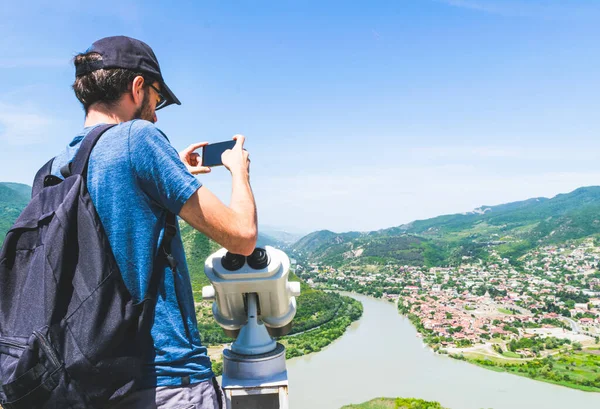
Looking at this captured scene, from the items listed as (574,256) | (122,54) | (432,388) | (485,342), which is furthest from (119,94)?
(574,256)

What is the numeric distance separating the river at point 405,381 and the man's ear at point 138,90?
10.7 meters

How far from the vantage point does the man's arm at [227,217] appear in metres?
0.61

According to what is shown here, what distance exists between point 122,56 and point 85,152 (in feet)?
0.53

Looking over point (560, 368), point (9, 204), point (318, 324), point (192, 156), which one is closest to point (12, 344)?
point (192, 156)

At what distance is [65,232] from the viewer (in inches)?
21.7

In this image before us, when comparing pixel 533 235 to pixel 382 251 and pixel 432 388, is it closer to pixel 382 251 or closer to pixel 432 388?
pixel 382 251

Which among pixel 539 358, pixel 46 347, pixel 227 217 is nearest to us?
pixel 46 347

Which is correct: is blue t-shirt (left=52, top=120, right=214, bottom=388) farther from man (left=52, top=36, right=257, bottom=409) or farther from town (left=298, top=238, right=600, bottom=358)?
town (left=298, top=238, right=600, bottom=358)

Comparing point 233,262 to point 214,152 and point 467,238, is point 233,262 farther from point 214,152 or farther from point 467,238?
point 467,238

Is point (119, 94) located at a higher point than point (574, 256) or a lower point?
higher

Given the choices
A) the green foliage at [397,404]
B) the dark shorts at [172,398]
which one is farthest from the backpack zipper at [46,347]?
the green foliage at [397,404]

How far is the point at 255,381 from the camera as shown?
0.78 m

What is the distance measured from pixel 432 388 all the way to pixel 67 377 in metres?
13.2

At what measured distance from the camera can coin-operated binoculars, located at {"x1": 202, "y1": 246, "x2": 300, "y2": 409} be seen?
0.77 m
